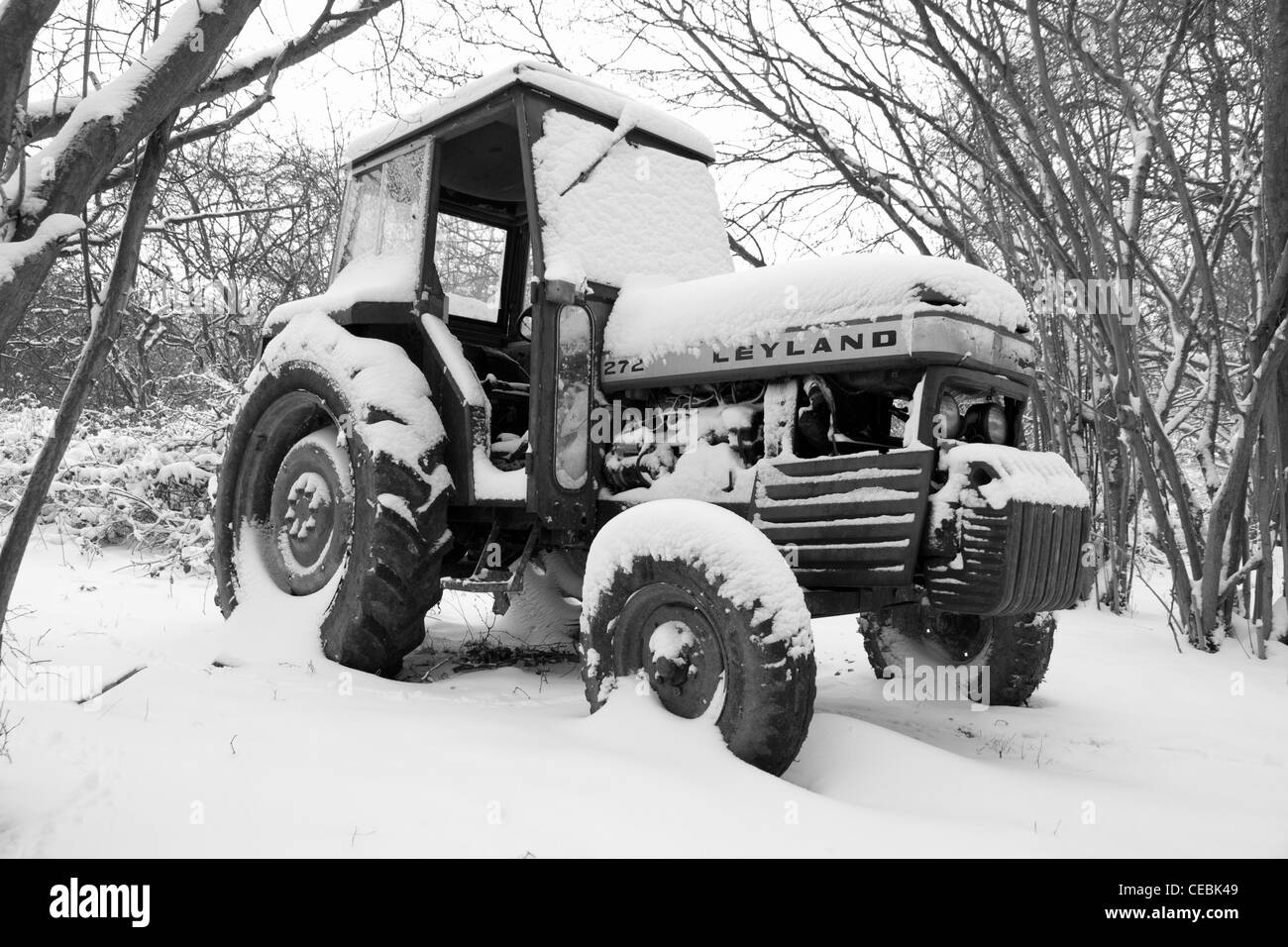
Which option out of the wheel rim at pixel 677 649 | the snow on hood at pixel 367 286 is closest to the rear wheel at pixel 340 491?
the snow on hood at pixel 367 286

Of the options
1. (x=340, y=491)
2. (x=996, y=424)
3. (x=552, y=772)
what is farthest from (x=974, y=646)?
(x=340, y=491)

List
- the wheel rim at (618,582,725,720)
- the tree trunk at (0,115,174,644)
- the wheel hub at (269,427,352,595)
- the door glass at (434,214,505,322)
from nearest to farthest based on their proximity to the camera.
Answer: the tree trunk at (0,115,174,644) < the wheel rim at (618,582,725,720) < the wheel hub at (269,427,352,595) < the door glass at (434,214,505,322)

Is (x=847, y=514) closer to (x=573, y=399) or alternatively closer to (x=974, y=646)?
(x=573, y=399)

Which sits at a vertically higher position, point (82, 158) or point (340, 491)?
point (82, 158)

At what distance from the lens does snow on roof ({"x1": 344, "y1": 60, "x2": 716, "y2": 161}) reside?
3.89 meters

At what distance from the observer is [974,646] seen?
403cm

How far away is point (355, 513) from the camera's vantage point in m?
3.85

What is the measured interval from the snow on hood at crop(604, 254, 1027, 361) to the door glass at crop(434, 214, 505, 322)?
1.21 m

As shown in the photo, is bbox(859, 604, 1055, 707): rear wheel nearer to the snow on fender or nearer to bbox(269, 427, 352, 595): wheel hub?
the snow on fender

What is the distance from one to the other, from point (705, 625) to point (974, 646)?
5.47 feet

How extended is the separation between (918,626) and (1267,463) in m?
2.73

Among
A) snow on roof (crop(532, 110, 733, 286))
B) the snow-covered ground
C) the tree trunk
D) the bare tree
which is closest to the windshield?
snow on roof (crop(532, 110, 733, 286))

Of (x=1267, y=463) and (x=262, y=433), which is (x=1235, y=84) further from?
(x=262, y=433)

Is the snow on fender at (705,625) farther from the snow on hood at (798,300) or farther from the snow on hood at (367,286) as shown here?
the snow on hood at (367,286)
